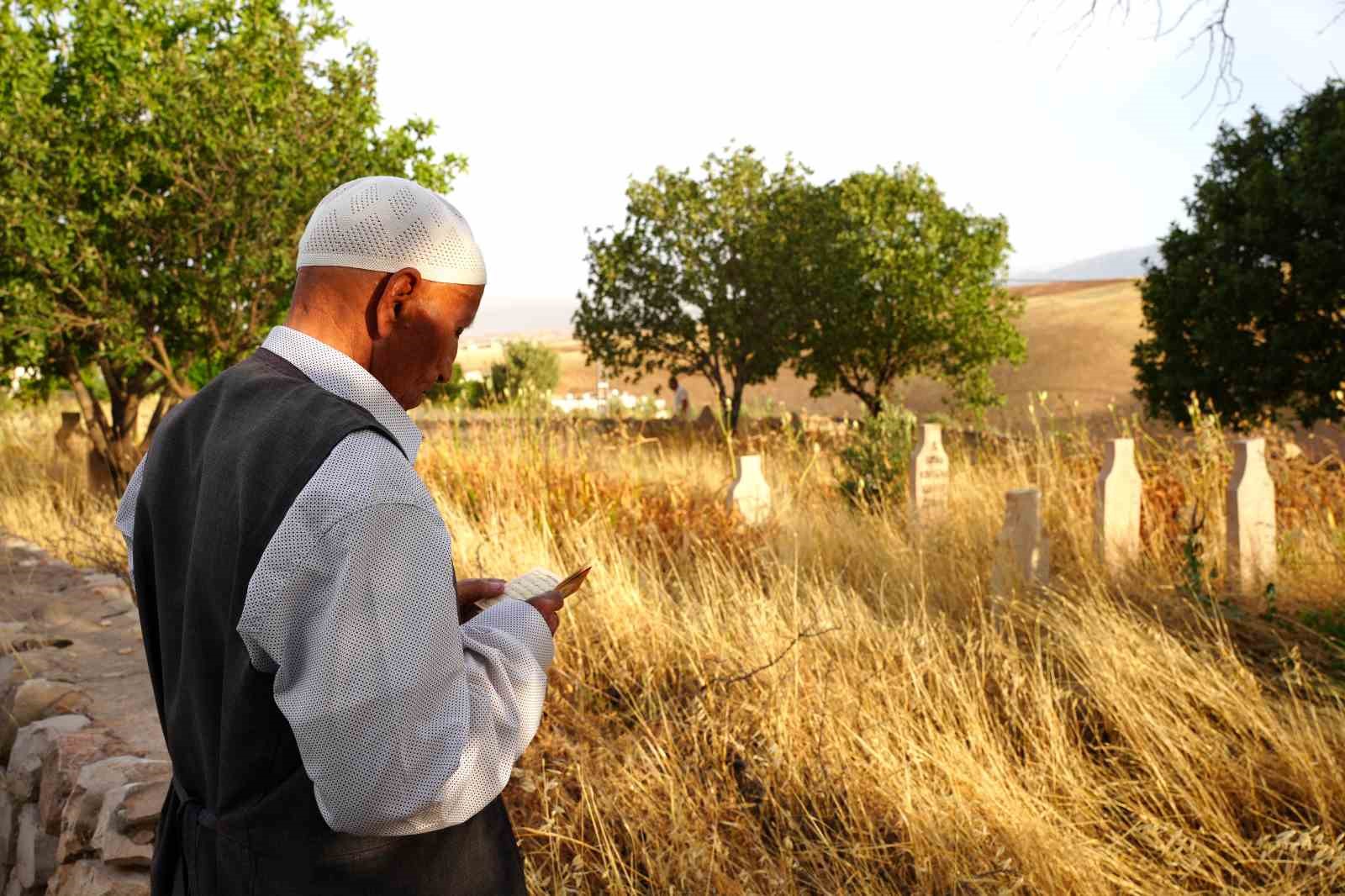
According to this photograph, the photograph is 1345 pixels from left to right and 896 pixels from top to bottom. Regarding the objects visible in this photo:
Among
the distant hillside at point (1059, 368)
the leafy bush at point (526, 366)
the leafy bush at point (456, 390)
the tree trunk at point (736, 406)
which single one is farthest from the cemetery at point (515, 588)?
the distant hillside at point (1059, 368)

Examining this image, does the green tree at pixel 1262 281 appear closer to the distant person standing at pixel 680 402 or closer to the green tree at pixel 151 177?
the distant person standing at pixel 680 402

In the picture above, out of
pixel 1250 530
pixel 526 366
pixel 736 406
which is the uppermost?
pixel 526 366

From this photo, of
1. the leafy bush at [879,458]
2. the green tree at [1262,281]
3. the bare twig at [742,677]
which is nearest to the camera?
the bare twig at [742,677]

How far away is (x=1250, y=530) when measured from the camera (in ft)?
18.7

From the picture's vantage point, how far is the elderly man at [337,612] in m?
1.33

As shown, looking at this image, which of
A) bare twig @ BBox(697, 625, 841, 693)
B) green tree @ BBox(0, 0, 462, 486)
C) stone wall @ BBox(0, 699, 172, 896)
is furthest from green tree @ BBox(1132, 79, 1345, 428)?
stone wall @ BBox(0, 699, 172, 896)

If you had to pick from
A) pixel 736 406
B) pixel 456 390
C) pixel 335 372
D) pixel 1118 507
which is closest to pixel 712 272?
pixel 736 406

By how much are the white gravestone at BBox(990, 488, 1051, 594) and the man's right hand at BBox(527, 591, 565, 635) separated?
4.08 m

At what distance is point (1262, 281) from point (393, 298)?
14640 mm

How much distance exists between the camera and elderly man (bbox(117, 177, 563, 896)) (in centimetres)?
133

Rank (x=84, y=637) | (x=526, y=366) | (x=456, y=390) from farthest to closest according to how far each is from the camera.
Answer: (x=526, y=366)
(x=456, y=390)
(x=84, y=637)

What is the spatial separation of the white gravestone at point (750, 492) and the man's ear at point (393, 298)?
5.95 metres

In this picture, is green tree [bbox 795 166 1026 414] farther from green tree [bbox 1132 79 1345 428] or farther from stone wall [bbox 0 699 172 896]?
stone wall [bbox 0 699 172 896]

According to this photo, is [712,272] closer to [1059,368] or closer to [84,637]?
[84,637]
